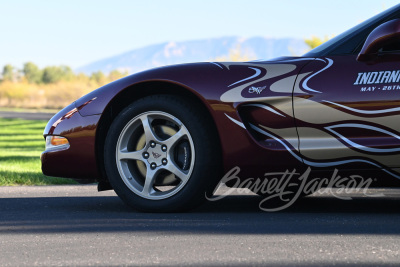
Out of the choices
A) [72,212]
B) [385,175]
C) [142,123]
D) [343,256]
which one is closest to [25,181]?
[72,212]

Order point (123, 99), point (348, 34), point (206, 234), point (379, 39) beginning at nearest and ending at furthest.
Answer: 1. point (206, 234)
2. point (379, 39)
3. point (348, 34)
4. point (123, 99)

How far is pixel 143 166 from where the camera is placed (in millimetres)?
4711

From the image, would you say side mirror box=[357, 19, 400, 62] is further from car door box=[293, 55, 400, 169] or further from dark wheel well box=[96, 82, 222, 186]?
dark wheel well box=[96, 82, 222, 186]

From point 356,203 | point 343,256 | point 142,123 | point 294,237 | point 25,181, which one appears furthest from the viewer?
point 25,181

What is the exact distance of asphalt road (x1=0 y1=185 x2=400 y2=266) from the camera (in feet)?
10.6

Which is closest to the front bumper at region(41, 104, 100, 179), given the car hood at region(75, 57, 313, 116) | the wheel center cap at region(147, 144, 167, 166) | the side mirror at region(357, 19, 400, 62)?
the car hood at region(75, 57, 313, 116)

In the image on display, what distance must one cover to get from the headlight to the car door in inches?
62.5

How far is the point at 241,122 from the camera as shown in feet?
14.6

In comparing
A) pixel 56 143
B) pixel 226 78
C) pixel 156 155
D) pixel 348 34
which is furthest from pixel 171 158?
pixel 348 34

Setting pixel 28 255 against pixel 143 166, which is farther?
pixel 143 166

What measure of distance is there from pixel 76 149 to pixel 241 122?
115 cm

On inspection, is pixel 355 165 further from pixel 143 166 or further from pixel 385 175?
pixel 143 166

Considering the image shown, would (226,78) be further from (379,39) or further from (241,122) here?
(379,39)

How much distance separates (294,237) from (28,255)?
4.43ft
